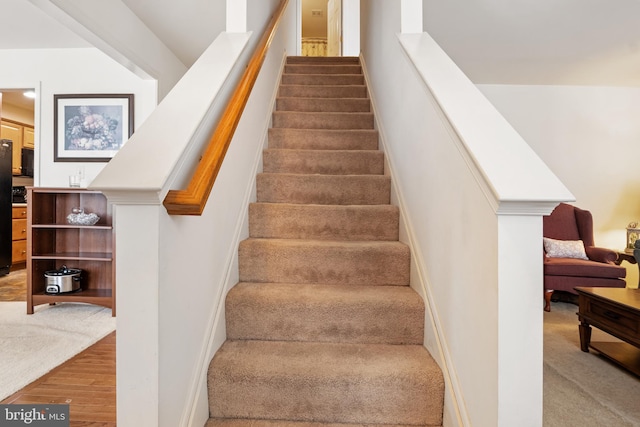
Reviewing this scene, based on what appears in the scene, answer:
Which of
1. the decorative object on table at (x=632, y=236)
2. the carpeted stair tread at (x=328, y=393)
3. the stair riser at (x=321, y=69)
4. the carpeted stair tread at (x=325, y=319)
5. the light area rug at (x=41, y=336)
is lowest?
the light area rug at (x=41, y=336)

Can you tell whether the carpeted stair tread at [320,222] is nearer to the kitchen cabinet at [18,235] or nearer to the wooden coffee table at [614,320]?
the wooden coffee table at [614,320]

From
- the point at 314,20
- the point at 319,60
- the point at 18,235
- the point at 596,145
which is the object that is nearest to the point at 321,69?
the point at 319,60

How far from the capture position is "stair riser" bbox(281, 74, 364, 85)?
3.36 metres

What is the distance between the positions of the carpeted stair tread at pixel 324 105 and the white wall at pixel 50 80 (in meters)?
2.20

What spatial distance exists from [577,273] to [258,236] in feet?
10.9

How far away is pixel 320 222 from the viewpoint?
6.12 feet

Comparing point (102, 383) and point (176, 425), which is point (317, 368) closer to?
point (176, 425)

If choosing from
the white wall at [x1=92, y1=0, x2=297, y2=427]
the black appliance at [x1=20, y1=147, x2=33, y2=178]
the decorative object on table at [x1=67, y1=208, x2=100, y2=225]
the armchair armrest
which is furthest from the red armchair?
the black appliance at [x1=20, y1=147, x2=33, y2=178]

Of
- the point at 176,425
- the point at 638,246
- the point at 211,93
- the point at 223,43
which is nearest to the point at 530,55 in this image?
the point at 638,246

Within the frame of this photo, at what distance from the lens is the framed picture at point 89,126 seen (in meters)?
3.60

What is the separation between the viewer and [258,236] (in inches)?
73.9

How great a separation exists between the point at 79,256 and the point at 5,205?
241 cm

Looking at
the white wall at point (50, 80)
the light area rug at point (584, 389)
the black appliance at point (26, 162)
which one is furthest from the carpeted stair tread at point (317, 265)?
the black appliance at point (26, 162)

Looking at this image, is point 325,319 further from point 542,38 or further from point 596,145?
point 596,145
